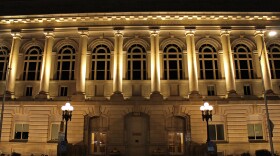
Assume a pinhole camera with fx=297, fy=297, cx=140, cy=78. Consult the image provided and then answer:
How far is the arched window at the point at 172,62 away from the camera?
3378cm

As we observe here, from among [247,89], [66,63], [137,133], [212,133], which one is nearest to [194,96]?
[212,133]

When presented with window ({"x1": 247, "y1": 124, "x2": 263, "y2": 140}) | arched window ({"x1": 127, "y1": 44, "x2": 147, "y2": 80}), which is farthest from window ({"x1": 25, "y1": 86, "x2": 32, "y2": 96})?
window ({"x1": 247, "y1": 124, "x2": 263, "y2": 140})

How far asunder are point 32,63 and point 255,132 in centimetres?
2619

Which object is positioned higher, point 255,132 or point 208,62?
point 208,62

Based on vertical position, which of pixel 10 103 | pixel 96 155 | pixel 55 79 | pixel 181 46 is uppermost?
pixel 181 46

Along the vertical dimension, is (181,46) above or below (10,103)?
above

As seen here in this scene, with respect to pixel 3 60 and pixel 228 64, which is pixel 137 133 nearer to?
pixel 228 64

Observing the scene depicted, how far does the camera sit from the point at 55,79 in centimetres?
3394

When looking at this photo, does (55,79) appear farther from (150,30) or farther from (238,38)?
(238,38)

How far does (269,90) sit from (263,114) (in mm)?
2947

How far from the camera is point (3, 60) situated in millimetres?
35438

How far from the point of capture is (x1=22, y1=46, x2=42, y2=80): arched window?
1357 inches

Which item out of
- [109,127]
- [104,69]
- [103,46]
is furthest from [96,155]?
[103,46]

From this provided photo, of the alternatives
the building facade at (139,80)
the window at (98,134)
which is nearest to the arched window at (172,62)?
the building facade at (139,80)
